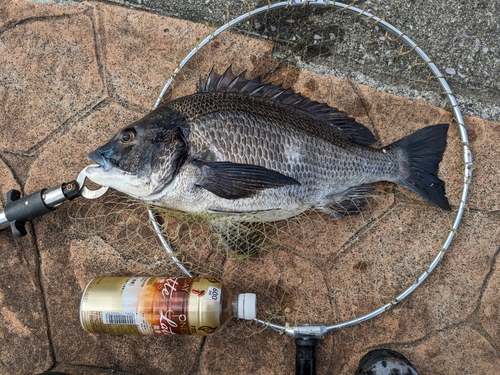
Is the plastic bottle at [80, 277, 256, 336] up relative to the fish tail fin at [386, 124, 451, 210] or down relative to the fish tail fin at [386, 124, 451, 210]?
down

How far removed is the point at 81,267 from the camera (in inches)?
85.5

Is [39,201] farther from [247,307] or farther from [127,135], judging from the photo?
[247,307]

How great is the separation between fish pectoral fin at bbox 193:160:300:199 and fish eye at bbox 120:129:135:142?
12.9 inches

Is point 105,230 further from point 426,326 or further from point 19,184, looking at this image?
point 426,326

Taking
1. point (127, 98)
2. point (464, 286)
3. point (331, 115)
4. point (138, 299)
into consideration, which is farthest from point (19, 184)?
point (464, 286)

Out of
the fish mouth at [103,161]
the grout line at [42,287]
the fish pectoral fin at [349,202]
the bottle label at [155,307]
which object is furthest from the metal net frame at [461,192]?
the grout line at [42,287]

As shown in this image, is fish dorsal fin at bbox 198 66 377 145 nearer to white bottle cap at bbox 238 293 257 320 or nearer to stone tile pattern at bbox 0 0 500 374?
stone tile pattern at bbox 0 0 500 374

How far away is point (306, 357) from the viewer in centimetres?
193

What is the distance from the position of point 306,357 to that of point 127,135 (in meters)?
1.41

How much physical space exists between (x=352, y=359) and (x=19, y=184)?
214cm

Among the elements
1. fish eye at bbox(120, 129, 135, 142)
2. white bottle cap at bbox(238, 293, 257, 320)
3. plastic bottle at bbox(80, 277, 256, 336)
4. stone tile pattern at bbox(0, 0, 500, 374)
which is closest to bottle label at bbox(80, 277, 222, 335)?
plastic bottle at bbox(80, 277, 256, 336)

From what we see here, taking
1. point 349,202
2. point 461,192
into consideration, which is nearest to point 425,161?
point 461,192

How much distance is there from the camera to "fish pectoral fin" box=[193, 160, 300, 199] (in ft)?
5.87

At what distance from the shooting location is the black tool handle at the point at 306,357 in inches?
76.0
